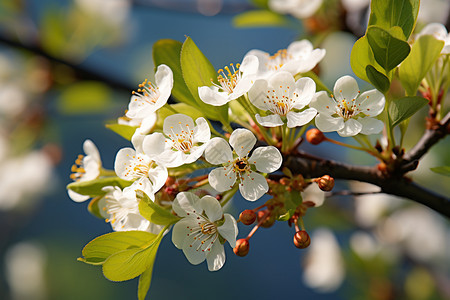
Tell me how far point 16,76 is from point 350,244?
1.79 m

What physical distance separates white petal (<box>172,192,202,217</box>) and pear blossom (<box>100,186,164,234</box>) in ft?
0.20

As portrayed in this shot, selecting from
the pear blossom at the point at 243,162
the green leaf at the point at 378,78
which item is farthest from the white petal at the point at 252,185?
the green leaf at the point at 378,78

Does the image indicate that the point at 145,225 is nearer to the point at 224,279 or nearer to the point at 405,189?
the point at 405,189

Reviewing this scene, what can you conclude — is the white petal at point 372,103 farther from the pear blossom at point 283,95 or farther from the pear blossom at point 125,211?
the pear blossom at point 125,211

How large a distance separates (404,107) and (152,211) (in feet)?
1.23

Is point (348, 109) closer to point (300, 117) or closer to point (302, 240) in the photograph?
point (300, 117)

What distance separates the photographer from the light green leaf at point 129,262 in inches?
22.9

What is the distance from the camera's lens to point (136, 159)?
63cm

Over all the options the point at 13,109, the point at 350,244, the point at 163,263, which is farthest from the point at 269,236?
the point at 13,109

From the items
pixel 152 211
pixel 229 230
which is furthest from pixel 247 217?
pixel 152 211

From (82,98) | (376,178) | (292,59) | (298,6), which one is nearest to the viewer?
(376,178)

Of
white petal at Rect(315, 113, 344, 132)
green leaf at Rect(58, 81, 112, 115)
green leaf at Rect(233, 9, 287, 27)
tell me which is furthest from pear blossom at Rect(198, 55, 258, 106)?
green leaf at Rect(58, 81, 112, 115)

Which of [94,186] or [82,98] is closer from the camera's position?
[94,186]

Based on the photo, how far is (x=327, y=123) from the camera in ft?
1.97
